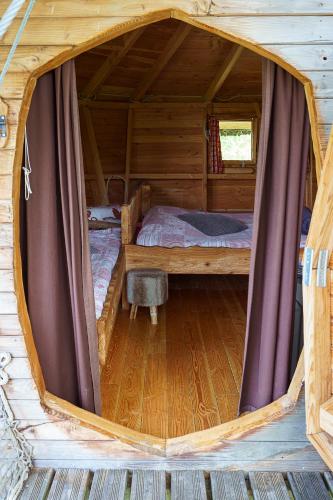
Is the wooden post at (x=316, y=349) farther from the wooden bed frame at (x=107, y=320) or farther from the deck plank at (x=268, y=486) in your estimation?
the wooden bed frame at (x=107, y=320)

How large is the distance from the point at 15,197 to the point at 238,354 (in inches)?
86.2

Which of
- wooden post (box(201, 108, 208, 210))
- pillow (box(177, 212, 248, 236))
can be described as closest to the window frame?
wooden post (box(201, 108, 208, 210))

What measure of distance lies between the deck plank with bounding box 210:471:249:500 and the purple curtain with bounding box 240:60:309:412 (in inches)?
14.4

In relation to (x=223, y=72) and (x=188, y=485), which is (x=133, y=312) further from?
(x=223, y=72)

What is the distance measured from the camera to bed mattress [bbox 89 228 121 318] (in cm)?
316

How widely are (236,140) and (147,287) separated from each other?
132 inches

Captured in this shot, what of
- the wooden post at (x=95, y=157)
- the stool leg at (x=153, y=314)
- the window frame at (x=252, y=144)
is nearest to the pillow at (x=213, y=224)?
the stool leg at (x=153, y=314)

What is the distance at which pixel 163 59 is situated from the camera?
5.71 m

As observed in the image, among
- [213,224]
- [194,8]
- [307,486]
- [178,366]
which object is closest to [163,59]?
[213,224]

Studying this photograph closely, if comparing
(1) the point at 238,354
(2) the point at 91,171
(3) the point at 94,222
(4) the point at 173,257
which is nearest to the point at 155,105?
(2) the point at 91,171

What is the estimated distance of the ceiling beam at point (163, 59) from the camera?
5.16 metres

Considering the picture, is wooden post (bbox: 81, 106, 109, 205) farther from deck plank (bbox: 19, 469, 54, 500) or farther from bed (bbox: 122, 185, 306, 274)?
deck plank (bbox: 19, 469, 54, 500)

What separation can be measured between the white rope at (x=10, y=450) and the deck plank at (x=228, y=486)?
814mm

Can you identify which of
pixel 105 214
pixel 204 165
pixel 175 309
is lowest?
pixel 175 309
